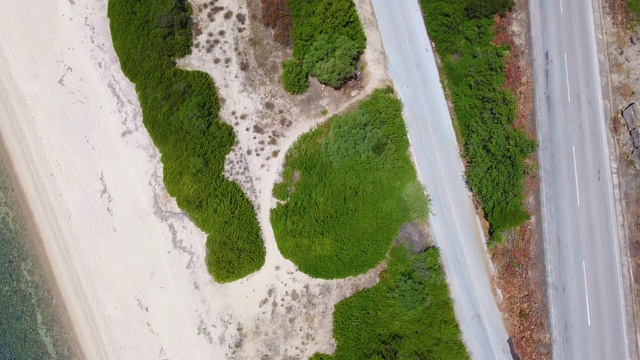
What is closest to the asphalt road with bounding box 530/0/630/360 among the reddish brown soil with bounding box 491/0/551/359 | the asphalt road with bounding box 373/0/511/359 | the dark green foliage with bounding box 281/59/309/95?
the reddish brown soil with bounding box 491/0/551/359

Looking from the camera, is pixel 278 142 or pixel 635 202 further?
pixel 278 142

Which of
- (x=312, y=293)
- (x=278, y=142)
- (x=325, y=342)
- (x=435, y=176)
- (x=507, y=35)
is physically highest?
(x=507, y=35)

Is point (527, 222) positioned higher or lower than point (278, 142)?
lower

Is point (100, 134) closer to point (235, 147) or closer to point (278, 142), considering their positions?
point (235, 147)

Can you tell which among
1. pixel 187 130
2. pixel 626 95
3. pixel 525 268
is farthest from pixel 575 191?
pixel 187 130

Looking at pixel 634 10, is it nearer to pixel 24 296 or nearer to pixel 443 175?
pixel 443 175

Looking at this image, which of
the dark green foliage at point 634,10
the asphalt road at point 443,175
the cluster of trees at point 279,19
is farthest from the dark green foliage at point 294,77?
the dark green foliage at point 634,10

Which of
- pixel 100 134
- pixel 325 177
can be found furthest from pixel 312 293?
pixel 100 134
